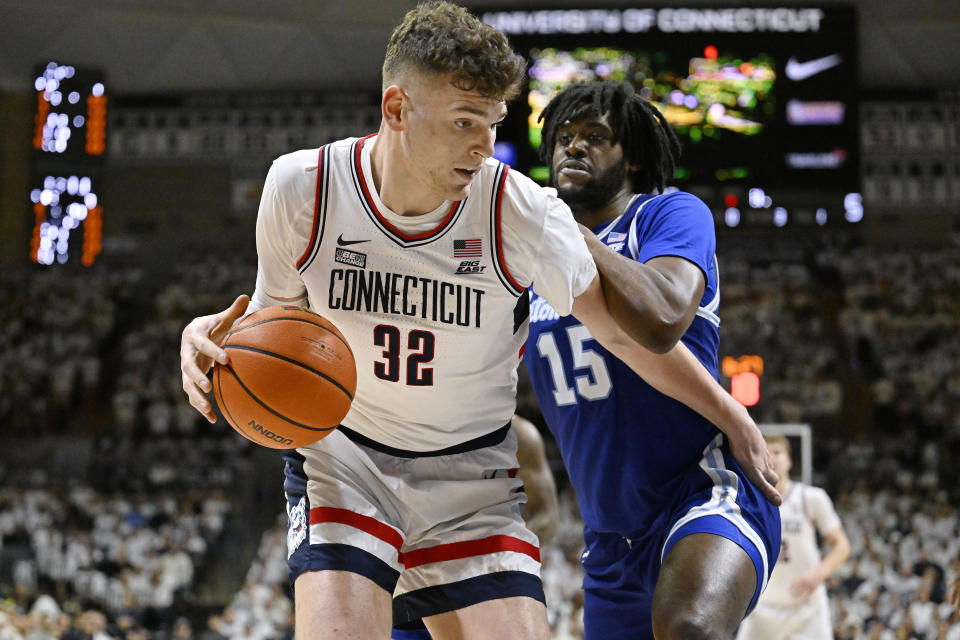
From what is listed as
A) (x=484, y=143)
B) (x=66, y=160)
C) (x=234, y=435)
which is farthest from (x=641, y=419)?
(x=234, y=435)

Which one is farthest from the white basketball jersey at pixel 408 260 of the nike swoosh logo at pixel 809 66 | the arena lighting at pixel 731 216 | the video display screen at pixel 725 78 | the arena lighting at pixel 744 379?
the nike swoosh logo at pixel 809 66

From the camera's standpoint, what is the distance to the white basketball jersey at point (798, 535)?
282 inches

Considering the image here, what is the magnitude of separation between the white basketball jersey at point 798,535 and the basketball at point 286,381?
5241mm

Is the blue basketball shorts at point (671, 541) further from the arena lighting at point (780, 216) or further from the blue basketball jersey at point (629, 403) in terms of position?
the arena lighting at point (780, 216)

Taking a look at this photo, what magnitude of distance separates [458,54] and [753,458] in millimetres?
1476

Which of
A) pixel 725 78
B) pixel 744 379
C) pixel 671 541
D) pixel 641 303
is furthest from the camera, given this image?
pixel 725 78

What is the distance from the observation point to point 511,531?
3.08 meters

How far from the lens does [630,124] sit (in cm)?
374

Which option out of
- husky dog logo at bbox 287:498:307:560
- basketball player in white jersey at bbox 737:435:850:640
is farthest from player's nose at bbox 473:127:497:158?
basketball player in white jersey at bbox 737:435:850:640

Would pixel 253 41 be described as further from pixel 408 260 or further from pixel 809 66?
pixel 408 260

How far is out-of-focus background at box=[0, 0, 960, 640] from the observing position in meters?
13.7

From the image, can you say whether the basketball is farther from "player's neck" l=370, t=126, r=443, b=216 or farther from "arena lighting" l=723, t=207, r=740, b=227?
"arena lighting" l=723, t=207, r=740, b=227

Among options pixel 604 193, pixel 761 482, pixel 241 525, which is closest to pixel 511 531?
pixel 761 482

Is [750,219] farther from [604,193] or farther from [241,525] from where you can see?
[604,193]
